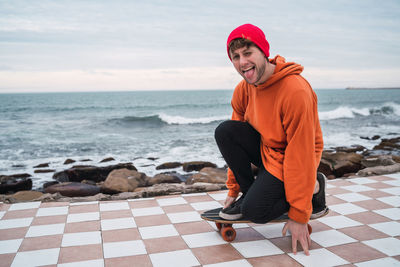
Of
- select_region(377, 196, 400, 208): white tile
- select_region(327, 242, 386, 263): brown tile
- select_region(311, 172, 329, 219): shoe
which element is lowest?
select_region(377, 196, 400, 208): white tile

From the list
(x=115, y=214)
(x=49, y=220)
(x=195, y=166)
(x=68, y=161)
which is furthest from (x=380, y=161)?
(x=68, y=161)

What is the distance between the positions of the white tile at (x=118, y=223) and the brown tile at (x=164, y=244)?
35cm

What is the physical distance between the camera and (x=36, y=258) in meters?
2.37

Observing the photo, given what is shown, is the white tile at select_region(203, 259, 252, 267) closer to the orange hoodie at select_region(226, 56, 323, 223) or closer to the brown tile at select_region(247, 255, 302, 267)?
the brown tile at select_region(247, 255, 302, 267)

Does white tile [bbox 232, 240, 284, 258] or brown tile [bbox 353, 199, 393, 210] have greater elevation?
white tile [bbox 232, 240, 284, 258]

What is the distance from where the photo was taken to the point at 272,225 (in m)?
2.95

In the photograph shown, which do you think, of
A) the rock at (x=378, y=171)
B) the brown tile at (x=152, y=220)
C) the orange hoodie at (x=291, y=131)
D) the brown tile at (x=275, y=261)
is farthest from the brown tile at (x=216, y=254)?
the rock at (x=378, y=171)

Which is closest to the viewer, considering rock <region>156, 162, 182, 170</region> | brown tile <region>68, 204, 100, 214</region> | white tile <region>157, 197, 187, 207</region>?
brown tile <region>68, 204, 100, 214</region>

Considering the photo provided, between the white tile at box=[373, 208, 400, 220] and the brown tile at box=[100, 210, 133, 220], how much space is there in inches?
86.6

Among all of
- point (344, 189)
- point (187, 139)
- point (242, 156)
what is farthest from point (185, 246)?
point (187, 139)

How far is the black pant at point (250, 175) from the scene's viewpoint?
235 cm

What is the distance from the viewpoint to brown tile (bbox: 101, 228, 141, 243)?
8.76ft

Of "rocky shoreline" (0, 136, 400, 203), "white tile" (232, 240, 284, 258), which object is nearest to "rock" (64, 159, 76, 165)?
"rocky shoreline" (0, 136, 400, 203)

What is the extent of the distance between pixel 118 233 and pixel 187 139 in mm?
10749
